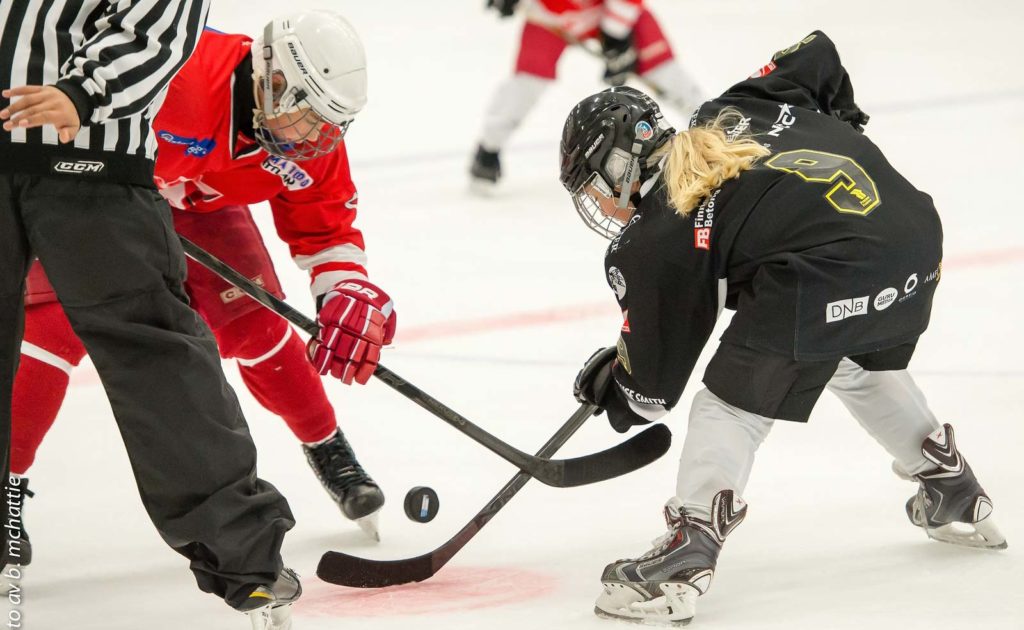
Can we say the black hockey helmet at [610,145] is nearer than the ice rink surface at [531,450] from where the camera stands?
Yes

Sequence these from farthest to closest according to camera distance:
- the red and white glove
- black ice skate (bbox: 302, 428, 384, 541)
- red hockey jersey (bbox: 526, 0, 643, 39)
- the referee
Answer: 1. red hockey jersey (bbox: 526, 0, 643, 39)
2. black ice skate (bbox: 302, 428, 384, 541)
3. the red and white glove
4. the referee

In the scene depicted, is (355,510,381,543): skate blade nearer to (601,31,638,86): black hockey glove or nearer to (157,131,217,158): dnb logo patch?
(157,131,217,158): dnb logo patch

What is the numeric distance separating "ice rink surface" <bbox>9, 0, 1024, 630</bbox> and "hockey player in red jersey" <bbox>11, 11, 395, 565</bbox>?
0.30 meters

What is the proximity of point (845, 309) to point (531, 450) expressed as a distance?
3.73 feet

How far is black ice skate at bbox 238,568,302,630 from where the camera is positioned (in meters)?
2.15

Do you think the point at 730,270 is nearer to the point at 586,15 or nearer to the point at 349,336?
the point at 349,336

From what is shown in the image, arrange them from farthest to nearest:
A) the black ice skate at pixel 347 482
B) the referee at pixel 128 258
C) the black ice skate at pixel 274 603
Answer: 1. the black ice skate at pixel 347 482
2. the black ice skate at pixel 274 603
3. the referee at pixel 128 258

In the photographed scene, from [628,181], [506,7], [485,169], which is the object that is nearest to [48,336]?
[628,181]

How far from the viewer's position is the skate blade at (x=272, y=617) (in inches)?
86.1

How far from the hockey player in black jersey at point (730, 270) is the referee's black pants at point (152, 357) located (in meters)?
0.64

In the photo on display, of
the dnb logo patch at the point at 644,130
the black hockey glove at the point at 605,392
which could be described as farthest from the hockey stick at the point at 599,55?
the dnb logo patch at the point at 644,130

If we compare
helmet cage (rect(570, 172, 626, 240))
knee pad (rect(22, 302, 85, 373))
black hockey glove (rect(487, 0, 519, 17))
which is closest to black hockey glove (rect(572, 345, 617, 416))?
helmet cage (rect(570, 172, 626, 240))

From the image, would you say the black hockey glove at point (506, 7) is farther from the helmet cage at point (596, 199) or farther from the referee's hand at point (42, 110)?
the referee's hand at point (42, 110)

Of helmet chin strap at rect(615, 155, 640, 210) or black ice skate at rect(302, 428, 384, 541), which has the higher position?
helmet chin strap at rect(615, 155, 640, 210)
